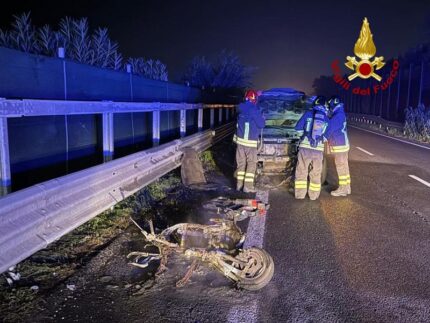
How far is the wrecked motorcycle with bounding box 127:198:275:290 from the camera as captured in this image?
12.1ft

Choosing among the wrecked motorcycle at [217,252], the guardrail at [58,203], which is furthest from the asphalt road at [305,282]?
the guardrail at [58,203]

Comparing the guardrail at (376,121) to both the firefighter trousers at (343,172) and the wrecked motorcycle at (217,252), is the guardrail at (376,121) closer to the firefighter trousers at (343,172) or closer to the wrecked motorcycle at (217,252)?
the firefighter trousers at (343,172)

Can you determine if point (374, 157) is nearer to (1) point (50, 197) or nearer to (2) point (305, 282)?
(2) point (305, 282)

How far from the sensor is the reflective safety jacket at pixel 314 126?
7.00 meters

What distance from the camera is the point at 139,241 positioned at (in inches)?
182

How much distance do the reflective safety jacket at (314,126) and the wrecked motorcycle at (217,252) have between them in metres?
2.91

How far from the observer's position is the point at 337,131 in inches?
293

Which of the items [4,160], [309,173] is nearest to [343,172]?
[309,173]

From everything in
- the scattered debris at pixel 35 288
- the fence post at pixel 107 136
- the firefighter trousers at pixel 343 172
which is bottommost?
the scattered debris at pixel 35 288

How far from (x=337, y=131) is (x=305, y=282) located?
14.0 ft

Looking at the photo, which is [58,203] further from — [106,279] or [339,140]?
[339,140]

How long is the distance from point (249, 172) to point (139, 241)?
3379 mm

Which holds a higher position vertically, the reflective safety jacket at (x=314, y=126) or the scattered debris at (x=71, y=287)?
the reflective safety jacket at (x=314, y=126)

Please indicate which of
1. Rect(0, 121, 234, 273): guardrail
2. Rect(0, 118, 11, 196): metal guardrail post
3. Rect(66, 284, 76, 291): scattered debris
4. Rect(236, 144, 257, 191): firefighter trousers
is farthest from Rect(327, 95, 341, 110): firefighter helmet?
Rect(0, 118, 11, 196): metal guardrail post
